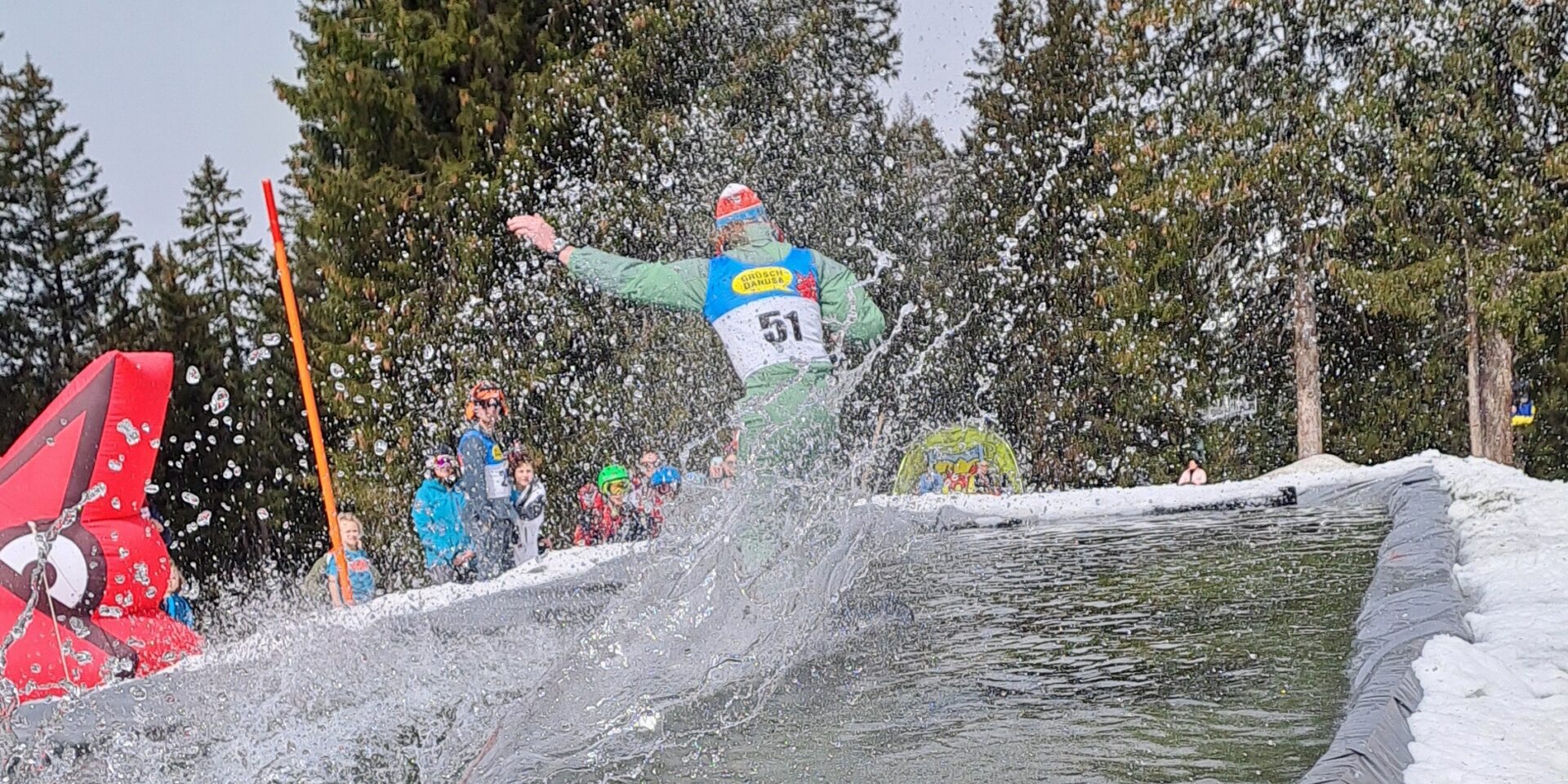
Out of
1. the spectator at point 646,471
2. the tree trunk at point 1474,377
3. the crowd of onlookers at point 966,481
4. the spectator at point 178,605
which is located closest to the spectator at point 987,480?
the crowd of onlookers at point 966,481

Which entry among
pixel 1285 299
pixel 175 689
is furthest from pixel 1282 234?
pixel 175 689

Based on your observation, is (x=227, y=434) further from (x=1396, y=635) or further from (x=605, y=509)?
(x=1396, y=635)

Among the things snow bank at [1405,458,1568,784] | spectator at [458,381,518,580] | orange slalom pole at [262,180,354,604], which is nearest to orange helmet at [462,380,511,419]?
spectator at [458,381,518,580]

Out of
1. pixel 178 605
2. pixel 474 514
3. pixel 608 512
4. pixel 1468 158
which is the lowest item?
pixel 178 605

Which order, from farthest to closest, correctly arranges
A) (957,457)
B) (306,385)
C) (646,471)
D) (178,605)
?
(957,457)
(646,471)
(178,605)
(306,385)

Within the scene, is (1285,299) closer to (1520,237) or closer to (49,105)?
(1520,237)

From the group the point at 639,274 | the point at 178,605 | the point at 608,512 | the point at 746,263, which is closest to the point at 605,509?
the point at 608,512

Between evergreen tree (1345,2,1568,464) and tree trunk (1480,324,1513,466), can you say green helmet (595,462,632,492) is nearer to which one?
evergreen tree (1345,2,1568,464)

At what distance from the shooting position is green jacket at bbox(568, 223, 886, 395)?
222 inches

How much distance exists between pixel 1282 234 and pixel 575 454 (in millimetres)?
10816

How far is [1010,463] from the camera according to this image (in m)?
15.8

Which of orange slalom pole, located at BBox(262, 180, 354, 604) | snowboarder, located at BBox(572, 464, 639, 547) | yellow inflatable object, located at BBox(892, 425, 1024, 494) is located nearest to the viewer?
orange slalom pole, located at BBox(262, 180, 354, 604)

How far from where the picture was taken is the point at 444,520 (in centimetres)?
908

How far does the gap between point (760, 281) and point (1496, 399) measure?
17676 millimetres
